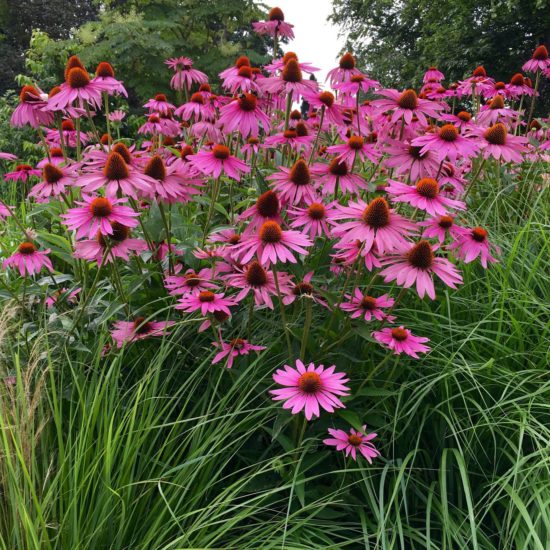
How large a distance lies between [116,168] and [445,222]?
2.99ft

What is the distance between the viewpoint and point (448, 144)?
5.41 ft

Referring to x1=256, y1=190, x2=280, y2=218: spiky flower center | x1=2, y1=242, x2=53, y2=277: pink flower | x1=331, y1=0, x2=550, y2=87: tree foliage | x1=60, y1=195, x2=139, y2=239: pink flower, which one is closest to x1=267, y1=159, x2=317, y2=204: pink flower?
x1=256, y1=190, x2=280, y2=218: spiky flower center

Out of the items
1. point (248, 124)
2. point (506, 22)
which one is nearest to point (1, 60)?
point (506, 22)

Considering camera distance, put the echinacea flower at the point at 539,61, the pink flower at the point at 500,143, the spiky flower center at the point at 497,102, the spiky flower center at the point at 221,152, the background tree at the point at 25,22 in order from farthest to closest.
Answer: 1. the background tree at the point at 25,22
2. the echinacea flower at the point at 539,61
3. the spiky flower center at the point at 497,102
4. the pink flower at the point at 500,143
5. the spiky flower center at the point at 221,152

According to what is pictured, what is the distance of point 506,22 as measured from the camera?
11680mm

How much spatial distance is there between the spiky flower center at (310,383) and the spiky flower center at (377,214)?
392 millimetres

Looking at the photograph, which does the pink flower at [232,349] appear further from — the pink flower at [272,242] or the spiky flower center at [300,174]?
the spiky flower center at [300,174]

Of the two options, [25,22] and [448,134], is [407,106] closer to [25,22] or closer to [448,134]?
[448,134]

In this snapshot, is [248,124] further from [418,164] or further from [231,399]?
[231,399]

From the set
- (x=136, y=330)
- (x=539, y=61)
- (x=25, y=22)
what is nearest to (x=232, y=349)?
(x=136, y=330)

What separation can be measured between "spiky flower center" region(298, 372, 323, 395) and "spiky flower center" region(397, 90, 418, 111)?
0.92m

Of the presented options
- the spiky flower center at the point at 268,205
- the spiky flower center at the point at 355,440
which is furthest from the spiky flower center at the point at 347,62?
the spiky flower center at the point at 355,440

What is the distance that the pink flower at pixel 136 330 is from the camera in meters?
1.70

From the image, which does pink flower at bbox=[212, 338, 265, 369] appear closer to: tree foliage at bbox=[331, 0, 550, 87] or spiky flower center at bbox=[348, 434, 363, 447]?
spiky flower center at bbox=[348, 434, 363, 447]
